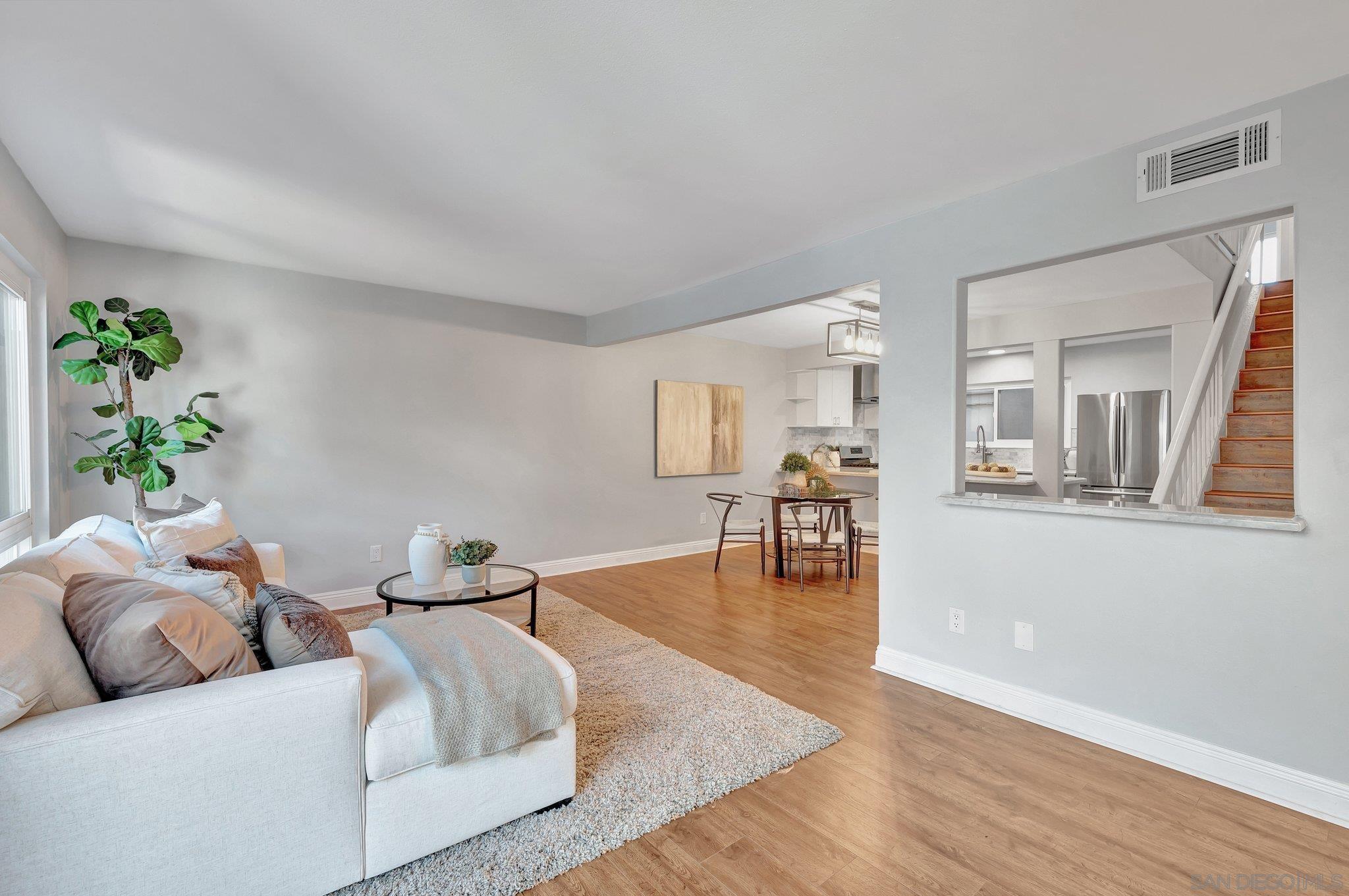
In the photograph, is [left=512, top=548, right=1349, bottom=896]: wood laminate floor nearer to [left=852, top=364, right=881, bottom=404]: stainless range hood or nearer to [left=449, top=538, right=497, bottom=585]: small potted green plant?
[left=449, top=538, right=497, bottom=585]: small potted green plant

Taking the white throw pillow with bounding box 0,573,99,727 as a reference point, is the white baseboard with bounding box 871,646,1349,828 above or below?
below

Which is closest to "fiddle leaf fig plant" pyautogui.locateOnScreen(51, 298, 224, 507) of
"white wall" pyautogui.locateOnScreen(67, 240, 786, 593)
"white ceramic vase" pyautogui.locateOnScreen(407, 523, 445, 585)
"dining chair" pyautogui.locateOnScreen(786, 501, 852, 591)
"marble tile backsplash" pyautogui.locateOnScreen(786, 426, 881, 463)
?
"white wall" pyautogui.locateOnScreen(67, 240, 786, 593)

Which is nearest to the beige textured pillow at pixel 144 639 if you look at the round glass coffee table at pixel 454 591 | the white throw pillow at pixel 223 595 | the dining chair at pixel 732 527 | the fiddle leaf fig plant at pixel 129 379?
the white throw pillow at pixel 223 595

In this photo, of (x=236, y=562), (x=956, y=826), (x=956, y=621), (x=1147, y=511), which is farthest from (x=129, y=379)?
(x=1147, y=511)

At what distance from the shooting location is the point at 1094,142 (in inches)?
98.7

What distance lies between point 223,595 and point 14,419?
2.38 m

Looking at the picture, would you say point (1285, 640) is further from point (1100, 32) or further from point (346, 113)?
point (346, 113)

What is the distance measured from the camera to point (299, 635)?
1.79m

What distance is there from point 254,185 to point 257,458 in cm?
211

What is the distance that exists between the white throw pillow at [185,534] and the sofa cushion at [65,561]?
287 mm

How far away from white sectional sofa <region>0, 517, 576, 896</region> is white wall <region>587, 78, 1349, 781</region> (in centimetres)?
226

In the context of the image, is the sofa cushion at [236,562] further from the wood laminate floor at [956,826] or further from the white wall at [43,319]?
the wood laminate floor at [956,826]

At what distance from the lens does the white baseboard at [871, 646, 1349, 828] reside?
2.13m

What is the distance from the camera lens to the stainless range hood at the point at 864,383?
24.5 ft
